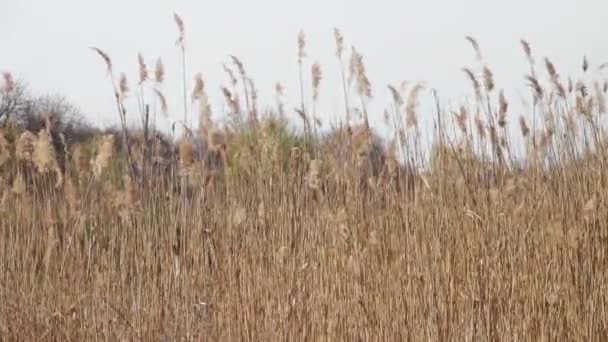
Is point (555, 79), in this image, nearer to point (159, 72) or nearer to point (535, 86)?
point (535, 86)

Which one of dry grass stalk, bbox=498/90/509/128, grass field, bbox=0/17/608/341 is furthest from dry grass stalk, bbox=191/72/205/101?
dry grass stalk, bbox=498/90/509/128

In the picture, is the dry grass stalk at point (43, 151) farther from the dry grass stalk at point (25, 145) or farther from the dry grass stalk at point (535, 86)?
the dry grass stalk at point (535, 86)

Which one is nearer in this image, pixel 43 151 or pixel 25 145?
pixel 43 151

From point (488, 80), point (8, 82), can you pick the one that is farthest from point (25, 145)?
point (488, 80)

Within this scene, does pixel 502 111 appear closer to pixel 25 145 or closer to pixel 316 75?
pixel 316 75

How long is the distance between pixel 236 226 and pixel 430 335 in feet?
2.52

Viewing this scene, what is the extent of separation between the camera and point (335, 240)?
293 centimetres

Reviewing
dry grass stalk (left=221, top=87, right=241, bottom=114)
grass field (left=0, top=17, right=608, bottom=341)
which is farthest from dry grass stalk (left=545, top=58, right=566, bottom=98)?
dry grass stalk (left=221, top=87, right=241, bottom=114)

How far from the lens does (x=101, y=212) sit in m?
3.15

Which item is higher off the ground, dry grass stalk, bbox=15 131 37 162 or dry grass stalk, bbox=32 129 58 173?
dry grass stalk, bbox=15 131 37 162

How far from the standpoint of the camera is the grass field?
2.70m

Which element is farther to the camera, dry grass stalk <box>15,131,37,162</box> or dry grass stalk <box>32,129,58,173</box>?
dry grass stalk <box>15,131,37,162</box>

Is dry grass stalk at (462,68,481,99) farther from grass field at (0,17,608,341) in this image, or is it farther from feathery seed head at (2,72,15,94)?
feathery seed head at (2,72,15,94)

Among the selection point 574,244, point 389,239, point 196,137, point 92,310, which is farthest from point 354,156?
point 92,310
